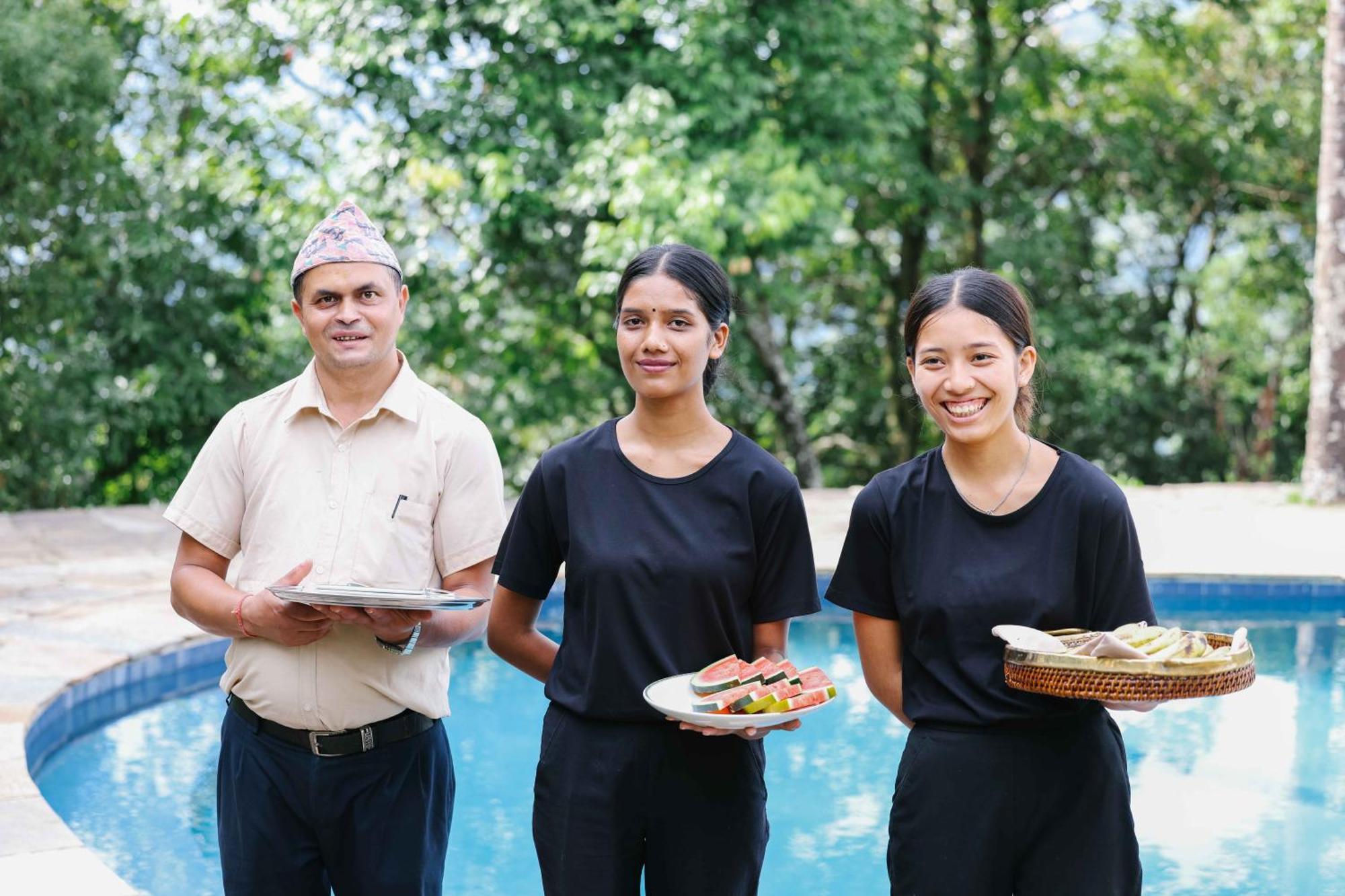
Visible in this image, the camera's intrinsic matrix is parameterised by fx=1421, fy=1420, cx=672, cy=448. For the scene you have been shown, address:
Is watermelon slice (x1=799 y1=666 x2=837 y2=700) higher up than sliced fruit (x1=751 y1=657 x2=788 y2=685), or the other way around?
sliced fruit (x1=751 y1=657 x2=788 y2=685)

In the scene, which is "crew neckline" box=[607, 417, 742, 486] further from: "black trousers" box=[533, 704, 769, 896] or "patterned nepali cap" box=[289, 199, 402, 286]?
"patterned nepali cap" box=[289, 199, 402, 286]

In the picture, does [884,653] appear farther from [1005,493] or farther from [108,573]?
[108,573]

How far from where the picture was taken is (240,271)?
11008 mm

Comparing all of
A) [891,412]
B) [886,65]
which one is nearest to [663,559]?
[886,65]

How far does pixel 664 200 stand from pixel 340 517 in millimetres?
6315

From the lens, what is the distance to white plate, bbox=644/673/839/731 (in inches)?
75.8

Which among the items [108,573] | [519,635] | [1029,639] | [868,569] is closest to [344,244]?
[519,635]

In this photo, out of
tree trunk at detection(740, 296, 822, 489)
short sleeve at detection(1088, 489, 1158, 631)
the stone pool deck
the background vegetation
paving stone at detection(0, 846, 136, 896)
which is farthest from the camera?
tree trunk at detection(740, 296, 822, 489)

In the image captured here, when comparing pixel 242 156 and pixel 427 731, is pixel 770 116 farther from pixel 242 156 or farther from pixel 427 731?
pixel 427 731

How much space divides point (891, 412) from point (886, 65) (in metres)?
4.91

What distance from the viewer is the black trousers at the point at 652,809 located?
6.96ft

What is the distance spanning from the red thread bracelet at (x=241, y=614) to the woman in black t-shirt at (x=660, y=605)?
1.56ft

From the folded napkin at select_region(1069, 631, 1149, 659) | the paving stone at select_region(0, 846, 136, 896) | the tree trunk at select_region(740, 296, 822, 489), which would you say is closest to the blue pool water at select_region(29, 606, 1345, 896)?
the paving stone at select_region(0, 846, 136, 896)

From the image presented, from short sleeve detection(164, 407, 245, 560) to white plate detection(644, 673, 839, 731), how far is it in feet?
2.57
